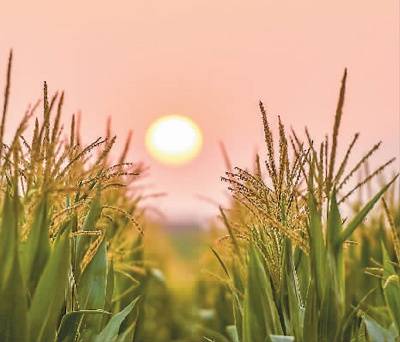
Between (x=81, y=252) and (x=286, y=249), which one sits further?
(x=81, y=252)

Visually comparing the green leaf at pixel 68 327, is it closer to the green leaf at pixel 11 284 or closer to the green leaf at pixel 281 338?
the green leaf at pixel 11 284

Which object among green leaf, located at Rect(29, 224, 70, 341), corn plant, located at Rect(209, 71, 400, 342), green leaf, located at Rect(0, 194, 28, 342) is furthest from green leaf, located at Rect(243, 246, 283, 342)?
green leaf, located at Rect(0, 194, 28, 342)

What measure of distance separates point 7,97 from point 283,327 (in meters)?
1.24

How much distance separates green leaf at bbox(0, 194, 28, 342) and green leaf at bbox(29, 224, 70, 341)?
6 centimetres

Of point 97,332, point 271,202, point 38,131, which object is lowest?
point 97,332

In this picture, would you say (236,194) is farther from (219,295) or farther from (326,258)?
(219,295)

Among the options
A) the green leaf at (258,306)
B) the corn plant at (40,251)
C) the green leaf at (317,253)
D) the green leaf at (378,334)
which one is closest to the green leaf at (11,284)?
the corn plant at (40,251)

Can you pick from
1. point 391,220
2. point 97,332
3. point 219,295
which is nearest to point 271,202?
point 391,220

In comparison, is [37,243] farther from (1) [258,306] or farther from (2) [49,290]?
(1) [258,306]

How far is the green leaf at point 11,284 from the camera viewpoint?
2.42 metres

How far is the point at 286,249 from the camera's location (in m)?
2.79

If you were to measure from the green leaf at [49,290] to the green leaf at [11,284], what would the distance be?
0.06m

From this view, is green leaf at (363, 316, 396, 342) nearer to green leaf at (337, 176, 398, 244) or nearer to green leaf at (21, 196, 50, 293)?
green leaf at (337, 176, 398, 244)

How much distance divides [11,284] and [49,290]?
15 cm
